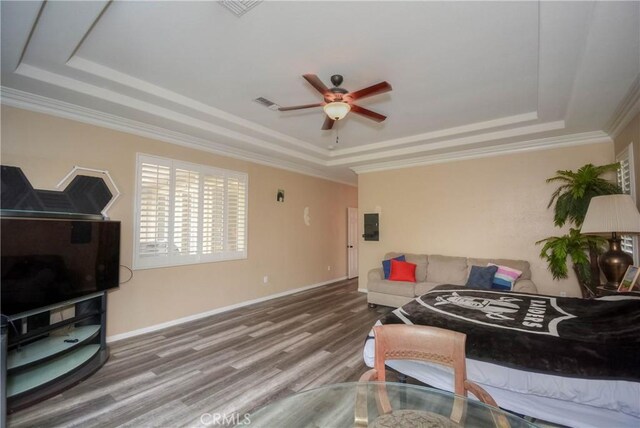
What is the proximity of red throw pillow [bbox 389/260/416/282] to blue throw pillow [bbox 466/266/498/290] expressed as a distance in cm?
88

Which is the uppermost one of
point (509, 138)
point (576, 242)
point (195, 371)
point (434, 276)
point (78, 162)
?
point (509, 138)

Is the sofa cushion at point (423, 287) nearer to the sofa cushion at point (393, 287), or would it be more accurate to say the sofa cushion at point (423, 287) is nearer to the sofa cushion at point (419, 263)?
the sofa cushion at point (393, 287)

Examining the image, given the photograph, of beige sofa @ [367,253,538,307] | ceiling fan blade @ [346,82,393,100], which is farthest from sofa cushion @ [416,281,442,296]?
ceiling fan blade @ [346,82,393,100]

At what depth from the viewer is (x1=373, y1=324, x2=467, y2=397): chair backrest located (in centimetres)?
145

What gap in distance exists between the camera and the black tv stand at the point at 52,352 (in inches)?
86.0

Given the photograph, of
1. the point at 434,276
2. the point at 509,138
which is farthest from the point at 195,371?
the point at 509,138

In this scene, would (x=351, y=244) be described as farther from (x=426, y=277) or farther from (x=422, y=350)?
(x=422, y=350)

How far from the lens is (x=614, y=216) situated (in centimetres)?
271

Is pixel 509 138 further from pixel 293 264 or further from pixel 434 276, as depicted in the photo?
pixel 293 264

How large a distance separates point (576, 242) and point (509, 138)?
1682 millimetres

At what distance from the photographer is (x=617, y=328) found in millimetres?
1891

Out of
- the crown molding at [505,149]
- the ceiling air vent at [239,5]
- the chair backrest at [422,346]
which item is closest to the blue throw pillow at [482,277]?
the crown molding at [505,149]

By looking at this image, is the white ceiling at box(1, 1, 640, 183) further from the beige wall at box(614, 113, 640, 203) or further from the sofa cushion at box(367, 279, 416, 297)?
the sofa cushion at box(367, 279, 416, 297)

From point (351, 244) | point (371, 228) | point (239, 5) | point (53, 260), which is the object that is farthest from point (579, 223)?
point (53, 260)
